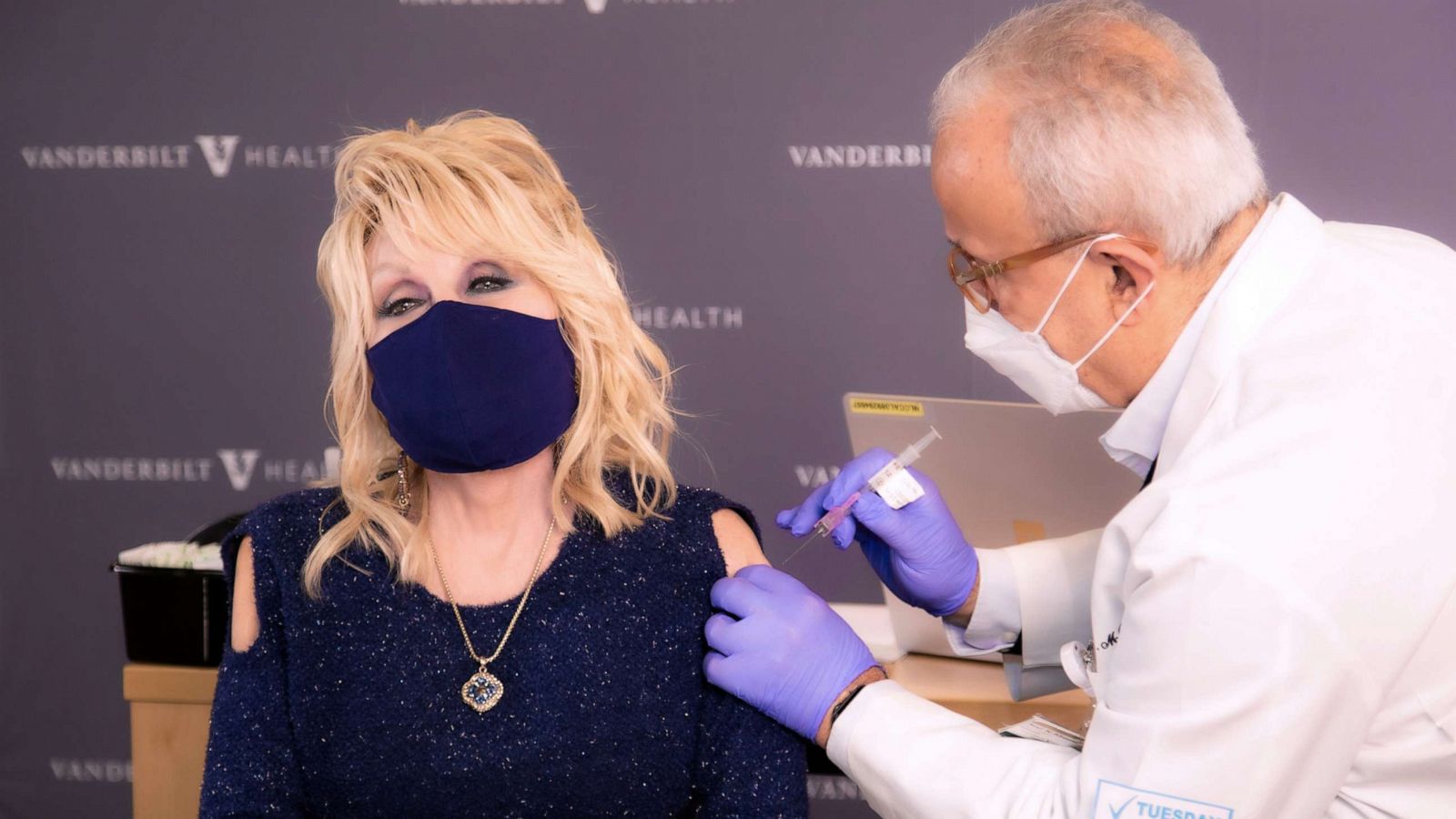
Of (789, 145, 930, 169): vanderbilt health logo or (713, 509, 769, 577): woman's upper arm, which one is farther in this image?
(789, 145, 930, 169): vanderbilt health logo

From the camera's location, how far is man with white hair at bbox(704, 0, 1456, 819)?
3.37 ft

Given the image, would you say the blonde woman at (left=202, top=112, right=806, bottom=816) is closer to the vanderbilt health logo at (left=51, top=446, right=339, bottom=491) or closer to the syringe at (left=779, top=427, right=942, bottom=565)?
the syringe at (left=779, top=427, right=942, bottom=565)

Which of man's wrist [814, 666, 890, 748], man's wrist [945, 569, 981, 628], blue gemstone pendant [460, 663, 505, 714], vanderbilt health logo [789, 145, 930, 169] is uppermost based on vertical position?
vanderbilt health logo [789, 145, 930, 169]

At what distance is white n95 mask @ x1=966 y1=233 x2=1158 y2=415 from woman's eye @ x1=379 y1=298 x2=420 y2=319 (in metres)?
0.63

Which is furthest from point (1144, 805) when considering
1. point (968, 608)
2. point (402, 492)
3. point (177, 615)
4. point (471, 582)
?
point (177, 615)

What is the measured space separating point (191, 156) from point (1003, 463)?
208 centimetres

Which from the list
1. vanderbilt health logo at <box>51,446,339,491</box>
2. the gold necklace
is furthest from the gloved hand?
vanderbilt health logo at <box>51,446,339,491</box>

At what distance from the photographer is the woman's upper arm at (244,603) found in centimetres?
132

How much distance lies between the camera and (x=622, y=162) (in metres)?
2.74

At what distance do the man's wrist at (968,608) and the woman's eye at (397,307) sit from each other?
0.83 meters

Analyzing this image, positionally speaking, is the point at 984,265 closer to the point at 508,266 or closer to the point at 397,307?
the point at 508,266

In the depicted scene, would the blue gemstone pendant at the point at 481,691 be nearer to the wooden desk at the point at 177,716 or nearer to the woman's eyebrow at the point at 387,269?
the woman's eyebrow at the point at 387,269

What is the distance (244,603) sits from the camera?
134 centimetres

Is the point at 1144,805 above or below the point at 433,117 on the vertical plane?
below
